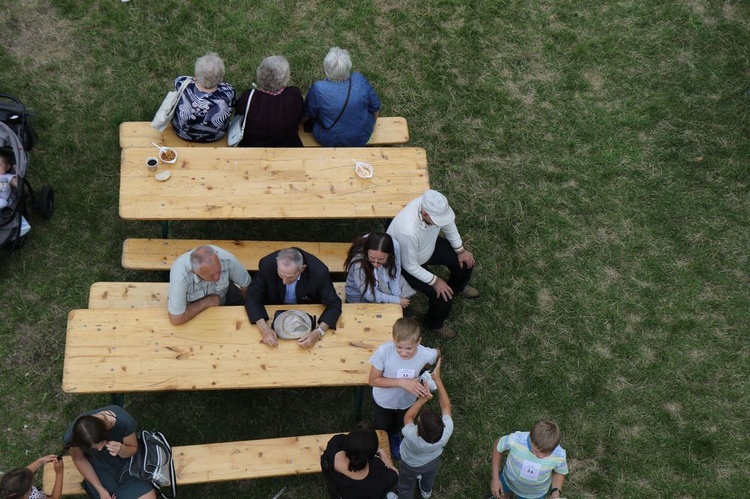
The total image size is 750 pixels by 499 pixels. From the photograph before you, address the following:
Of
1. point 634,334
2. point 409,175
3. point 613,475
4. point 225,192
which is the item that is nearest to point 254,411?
point 225,192

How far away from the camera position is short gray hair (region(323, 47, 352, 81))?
662 cm

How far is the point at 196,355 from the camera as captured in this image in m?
5.57

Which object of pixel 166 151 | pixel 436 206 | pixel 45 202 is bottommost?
pixel 45 202

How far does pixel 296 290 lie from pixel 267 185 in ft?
3.67

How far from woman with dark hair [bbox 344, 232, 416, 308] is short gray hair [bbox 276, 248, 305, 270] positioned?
0.59m

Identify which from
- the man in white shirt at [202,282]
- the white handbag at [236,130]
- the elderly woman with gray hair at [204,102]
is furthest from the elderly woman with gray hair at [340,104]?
the man in white shirt at [202,282]

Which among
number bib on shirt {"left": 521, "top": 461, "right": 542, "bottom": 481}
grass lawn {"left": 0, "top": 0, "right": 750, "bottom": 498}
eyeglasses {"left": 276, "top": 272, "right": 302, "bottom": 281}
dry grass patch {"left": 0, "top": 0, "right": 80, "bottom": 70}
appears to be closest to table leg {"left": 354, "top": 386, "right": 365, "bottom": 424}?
grass lawn {"left": 0, "top": 0, "right": 750, "bottom": 498}

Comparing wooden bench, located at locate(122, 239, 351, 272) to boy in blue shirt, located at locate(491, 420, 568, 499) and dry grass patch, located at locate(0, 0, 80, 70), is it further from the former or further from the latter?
dry grass patch, located at locate(0, 0, 80, 70)

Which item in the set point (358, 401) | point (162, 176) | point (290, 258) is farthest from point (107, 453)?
point (162, 176)

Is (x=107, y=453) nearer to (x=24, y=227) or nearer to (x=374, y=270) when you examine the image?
(x=374, y=270)

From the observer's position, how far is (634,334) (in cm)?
702

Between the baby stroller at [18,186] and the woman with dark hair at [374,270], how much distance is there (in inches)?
132

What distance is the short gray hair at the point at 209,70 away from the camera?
6500 mm

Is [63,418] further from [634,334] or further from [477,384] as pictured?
[634,334]
